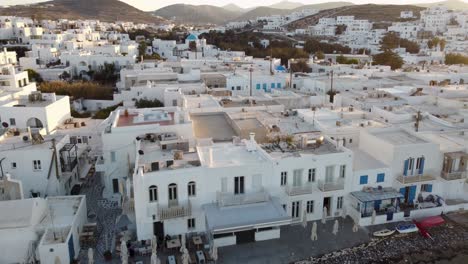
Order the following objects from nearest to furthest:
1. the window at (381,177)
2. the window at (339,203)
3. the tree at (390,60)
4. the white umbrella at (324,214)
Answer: the white umbrella at (324,214) → the window at (339,203) → the window at (381,177) → the tree at (390,60)

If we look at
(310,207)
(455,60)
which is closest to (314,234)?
(310,207)

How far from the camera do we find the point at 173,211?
60.8 ft

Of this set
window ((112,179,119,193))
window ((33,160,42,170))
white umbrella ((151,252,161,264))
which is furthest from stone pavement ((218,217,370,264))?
window ((33,160,42,170))

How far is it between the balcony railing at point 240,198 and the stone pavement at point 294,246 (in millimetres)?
2006

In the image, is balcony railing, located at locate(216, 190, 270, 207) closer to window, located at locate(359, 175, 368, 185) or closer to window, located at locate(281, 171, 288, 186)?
window, located at locate(281, 171, 288, 186)

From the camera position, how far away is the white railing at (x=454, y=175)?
2238 cm

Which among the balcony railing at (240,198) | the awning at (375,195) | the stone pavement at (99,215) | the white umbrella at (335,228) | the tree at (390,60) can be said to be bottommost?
the stone pavement at (99,215)

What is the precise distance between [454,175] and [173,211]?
51.7 feet

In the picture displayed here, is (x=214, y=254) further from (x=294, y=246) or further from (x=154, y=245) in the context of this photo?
(x=294, y=246)

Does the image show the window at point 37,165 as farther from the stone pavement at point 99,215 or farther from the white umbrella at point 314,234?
the white umbrella at point 314,234

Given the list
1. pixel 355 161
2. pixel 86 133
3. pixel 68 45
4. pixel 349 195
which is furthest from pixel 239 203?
pixel 68 45

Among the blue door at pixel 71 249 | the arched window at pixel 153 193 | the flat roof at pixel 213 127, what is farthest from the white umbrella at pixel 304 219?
the blue door at pixel 71 249

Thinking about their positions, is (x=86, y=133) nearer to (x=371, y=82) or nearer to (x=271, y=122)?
(x=271, y=122)

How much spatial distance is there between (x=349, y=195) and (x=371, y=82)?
83.0 feet
